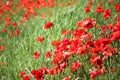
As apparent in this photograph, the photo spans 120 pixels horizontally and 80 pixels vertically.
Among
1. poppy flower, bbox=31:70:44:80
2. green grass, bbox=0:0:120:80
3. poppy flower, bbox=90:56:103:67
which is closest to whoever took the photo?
poppy flower, bbox=90:56:103:67

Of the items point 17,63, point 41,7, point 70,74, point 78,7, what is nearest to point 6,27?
point 41,7

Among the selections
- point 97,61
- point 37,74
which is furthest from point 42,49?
point 97,61

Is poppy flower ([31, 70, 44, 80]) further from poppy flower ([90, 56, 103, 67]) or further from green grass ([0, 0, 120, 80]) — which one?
poppy flower ([90, 56, 103, 67])

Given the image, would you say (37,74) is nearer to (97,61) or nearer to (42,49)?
(97,61)

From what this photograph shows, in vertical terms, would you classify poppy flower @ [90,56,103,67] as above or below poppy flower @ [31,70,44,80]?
above

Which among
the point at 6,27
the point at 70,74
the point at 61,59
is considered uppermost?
the point at 61,59

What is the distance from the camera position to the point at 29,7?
657 centimetres

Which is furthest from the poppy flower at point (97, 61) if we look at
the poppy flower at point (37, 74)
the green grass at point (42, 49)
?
the poppy flower at point (37, 74)

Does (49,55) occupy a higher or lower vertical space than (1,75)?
higher

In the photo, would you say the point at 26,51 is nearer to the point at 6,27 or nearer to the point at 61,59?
the point at 61,59

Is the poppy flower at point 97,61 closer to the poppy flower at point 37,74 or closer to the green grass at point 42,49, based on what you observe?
the green grass at point 42,49

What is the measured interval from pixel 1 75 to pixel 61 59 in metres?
1.19

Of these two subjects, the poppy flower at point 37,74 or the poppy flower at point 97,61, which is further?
the poppy flower at point 37,74

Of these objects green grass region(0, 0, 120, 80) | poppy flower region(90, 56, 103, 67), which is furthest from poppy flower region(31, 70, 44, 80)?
poppy flower region(90, 56, 103, 67)
